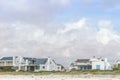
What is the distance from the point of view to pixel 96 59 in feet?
314

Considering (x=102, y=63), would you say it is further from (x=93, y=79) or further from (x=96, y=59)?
(x=93, y=79)

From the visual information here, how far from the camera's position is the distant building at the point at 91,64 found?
93625 millimetres

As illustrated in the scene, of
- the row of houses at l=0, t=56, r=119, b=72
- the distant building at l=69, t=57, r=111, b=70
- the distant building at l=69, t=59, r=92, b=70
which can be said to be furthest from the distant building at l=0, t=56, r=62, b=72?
the distant building at l=69, t=57, r=111, b=70

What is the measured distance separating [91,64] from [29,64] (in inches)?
693

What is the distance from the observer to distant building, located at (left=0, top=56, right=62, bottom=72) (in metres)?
101

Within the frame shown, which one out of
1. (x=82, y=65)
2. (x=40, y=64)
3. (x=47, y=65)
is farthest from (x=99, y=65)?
(x=40, y=64)

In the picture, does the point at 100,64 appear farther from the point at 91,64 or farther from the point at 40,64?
the point at 40,64

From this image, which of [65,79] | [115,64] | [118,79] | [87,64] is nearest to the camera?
[118,79]

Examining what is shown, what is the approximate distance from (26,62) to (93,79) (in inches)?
2082

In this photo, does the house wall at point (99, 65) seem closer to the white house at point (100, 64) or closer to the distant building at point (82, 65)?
the white house at point (100, 64)

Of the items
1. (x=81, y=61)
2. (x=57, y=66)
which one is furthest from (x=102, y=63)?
(x=57, y=66)

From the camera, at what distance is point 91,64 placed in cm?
9888

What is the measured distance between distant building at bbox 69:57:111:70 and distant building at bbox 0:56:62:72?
5206 millimetres

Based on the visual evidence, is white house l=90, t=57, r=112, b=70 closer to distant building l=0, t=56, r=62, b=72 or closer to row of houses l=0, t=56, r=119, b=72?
row of houses l=0, t=56, r=119, b=72
